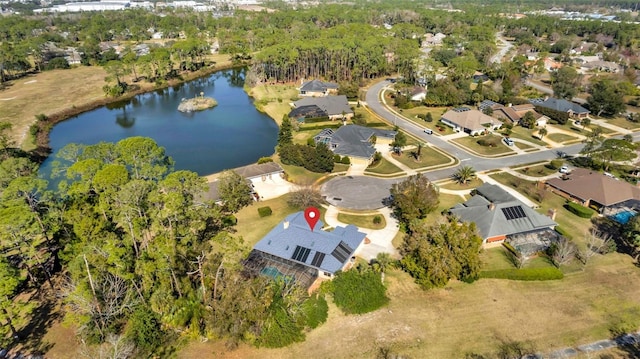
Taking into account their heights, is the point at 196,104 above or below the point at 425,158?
below

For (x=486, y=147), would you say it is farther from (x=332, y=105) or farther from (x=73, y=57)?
(x=73, y=57)

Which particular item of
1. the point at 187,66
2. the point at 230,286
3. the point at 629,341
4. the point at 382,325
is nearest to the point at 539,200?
the point at 629,341

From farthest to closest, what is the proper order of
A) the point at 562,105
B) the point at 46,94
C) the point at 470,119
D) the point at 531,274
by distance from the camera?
the point at 46,94 < the point at 562,105 < the point at 470,119 < the point at 531,274

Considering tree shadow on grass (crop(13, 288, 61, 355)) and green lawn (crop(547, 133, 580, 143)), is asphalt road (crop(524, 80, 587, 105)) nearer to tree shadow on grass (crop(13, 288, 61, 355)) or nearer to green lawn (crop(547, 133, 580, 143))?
green lawn (crop(547, 133, 580, 143))

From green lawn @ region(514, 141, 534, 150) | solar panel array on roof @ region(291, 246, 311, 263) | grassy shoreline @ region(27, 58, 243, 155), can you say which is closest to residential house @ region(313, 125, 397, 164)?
green lawn @ region(514, 141, 534, 150)

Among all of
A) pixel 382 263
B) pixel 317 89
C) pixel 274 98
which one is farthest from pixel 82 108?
pixel 382 263

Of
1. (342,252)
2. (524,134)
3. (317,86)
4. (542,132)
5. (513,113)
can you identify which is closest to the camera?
(342,252)

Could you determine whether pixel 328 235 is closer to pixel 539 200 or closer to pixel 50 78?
pixel 539 200

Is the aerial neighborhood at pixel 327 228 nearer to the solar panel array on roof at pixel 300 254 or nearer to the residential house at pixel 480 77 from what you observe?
the solar panel array on roof at pixel 300 254
